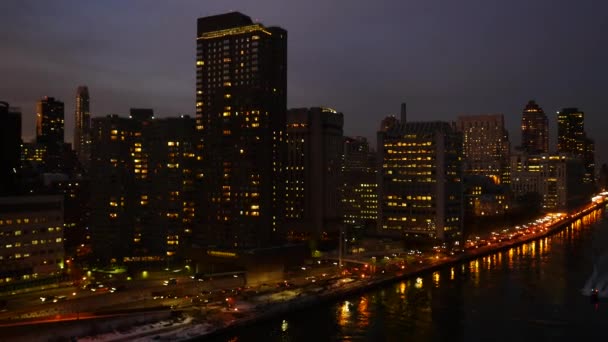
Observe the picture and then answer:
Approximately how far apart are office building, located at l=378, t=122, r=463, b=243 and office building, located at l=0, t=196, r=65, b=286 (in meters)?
39.7

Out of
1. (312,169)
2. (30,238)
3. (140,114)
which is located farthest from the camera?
(312,169)

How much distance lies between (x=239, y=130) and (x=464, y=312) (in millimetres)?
29976

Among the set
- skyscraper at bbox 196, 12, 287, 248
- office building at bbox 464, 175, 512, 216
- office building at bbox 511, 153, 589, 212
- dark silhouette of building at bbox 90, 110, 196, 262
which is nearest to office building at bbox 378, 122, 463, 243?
skyscraper at bbox 196, 12, 287, 248

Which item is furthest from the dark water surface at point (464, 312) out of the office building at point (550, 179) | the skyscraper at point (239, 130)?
the office building at point (550, 179)

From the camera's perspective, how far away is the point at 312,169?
79.2 meters

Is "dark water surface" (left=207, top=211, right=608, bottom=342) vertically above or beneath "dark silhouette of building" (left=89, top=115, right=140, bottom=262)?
beneath

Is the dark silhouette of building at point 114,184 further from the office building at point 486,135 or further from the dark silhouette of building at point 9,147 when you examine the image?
the office building at point 486,135

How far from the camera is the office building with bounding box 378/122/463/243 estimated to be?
7212 cm

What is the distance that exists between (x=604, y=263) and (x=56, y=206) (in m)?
46.4

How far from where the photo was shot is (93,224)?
6406 centimetres

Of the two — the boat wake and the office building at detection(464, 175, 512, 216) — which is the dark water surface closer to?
the boat wake

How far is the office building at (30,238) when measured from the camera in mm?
42000

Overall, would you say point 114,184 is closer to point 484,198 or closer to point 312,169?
point 312,169

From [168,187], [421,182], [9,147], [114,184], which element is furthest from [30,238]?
[421,182]
